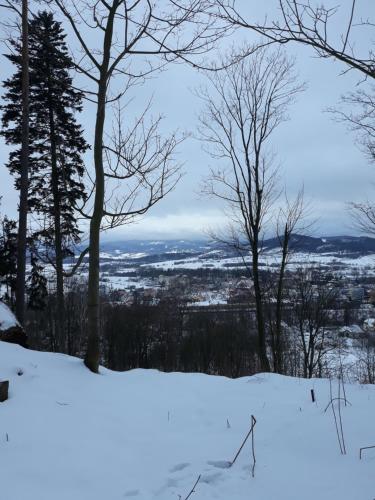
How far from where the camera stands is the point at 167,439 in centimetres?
316

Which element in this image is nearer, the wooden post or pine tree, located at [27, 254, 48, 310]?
the wooden post

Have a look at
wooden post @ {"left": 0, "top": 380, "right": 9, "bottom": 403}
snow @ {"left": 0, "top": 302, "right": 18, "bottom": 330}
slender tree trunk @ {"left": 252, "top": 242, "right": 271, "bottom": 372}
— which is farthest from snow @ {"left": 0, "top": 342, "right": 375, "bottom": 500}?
slender tree trunk @ {"left": 252, "top": 242, "right": 271, "bottom": 372}

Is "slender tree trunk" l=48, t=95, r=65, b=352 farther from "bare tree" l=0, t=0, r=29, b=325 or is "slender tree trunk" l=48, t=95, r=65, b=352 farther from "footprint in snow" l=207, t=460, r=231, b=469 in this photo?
"footprint in snow" l=207, t=460, r=231, b=469

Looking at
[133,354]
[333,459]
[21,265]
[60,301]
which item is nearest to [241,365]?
[133,354]

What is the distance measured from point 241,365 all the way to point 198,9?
111ft

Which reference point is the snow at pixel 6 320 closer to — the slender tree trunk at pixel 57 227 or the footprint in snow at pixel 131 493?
the footprint in snow at pixel 131 493

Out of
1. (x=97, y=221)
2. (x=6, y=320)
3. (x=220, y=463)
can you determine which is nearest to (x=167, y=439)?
(x=220, y=463)

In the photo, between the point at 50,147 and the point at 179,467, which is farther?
the point at 50,147

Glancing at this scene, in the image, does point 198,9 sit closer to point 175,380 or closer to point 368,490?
point 175,380

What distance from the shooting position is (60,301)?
12000 millimetres

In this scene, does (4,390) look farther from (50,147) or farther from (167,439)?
(50,147)

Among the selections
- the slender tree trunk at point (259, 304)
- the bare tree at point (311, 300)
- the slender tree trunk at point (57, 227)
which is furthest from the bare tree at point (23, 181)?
the bare tree at point (311, 300)

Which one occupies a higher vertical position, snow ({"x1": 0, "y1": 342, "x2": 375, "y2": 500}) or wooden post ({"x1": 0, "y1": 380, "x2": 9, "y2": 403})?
wooden post ({"x1": 0, "y1": 380, "x2": 9, "y2": 403})

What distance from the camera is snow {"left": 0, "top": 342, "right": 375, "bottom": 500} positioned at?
2.33 meters
